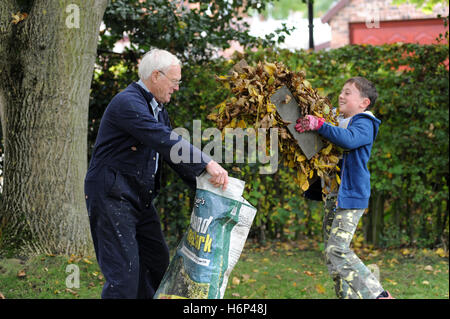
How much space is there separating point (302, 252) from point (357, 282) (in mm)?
3522

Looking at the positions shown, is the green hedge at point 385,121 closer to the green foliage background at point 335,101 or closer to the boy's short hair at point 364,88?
the green foliage background at point 335,101

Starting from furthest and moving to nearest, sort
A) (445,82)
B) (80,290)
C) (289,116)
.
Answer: (445,82)
(80,290)
(289,116)

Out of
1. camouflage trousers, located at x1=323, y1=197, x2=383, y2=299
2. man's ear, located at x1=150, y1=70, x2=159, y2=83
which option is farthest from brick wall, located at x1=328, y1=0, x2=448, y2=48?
man's ear, located at x1=150, y1=70, x2=159, y2=83

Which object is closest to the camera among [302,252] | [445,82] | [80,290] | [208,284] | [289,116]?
[208,284]

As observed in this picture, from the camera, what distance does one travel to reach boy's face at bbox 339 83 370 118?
12.1ft

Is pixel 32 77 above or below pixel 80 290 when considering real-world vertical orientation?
above

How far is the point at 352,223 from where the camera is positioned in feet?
11.4

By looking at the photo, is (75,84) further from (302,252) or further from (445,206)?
(445,206)

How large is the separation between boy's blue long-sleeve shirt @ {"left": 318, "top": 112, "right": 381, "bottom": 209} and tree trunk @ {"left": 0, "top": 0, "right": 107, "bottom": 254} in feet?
9.28

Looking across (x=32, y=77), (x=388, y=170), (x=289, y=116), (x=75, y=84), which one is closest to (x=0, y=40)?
(x=32, y=77)

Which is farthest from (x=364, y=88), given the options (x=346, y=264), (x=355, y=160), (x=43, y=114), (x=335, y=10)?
(x=335, y=10)

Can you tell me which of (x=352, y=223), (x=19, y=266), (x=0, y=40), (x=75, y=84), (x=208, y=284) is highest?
(x=0, y=40)

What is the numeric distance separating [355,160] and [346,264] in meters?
0.73

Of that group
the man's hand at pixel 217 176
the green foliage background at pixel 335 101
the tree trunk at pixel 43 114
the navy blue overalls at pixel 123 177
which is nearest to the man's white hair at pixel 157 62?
the navy blue overalls at pixel 123 177
